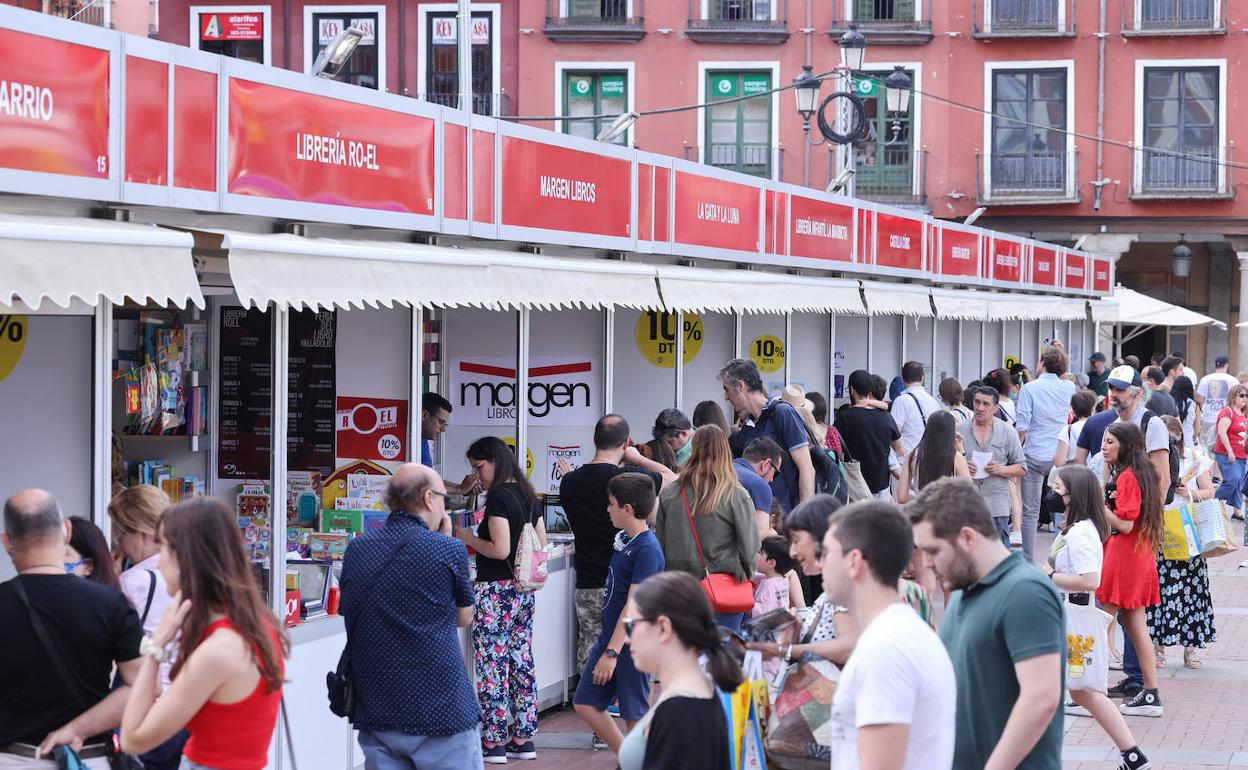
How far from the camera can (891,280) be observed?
1736 cm

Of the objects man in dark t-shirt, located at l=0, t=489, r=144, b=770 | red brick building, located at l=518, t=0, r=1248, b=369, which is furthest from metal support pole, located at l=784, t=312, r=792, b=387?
red brick building, located at l=518, t=0, r=1248, b=369

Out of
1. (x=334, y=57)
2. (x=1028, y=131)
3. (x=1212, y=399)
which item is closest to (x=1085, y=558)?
(x=334, y=57)

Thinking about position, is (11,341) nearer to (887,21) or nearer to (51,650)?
(51,650)

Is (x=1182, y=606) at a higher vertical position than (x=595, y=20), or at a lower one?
lower

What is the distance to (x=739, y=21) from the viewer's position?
35438mm

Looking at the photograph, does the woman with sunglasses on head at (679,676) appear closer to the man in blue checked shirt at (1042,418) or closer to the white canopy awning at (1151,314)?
the man in blue checked shirt at (1042,418)

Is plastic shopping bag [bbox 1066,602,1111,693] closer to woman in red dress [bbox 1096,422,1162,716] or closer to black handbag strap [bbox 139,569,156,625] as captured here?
woman in red dress [bbox 1096,422,1162,716]

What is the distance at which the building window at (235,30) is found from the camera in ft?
118

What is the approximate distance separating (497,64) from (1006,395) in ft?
69.5

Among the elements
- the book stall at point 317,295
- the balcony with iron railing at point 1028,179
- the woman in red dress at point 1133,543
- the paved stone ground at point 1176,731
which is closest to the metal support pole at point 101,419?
the book stall at point 317,295

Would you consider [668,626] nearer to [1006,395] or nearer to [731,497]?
[731,497]

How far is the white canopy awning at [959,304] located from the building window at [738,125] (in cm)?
1685

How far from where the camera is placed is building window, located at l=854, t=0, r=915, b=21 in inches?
1410

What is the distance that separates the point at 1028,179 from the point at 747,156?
19.5ft
